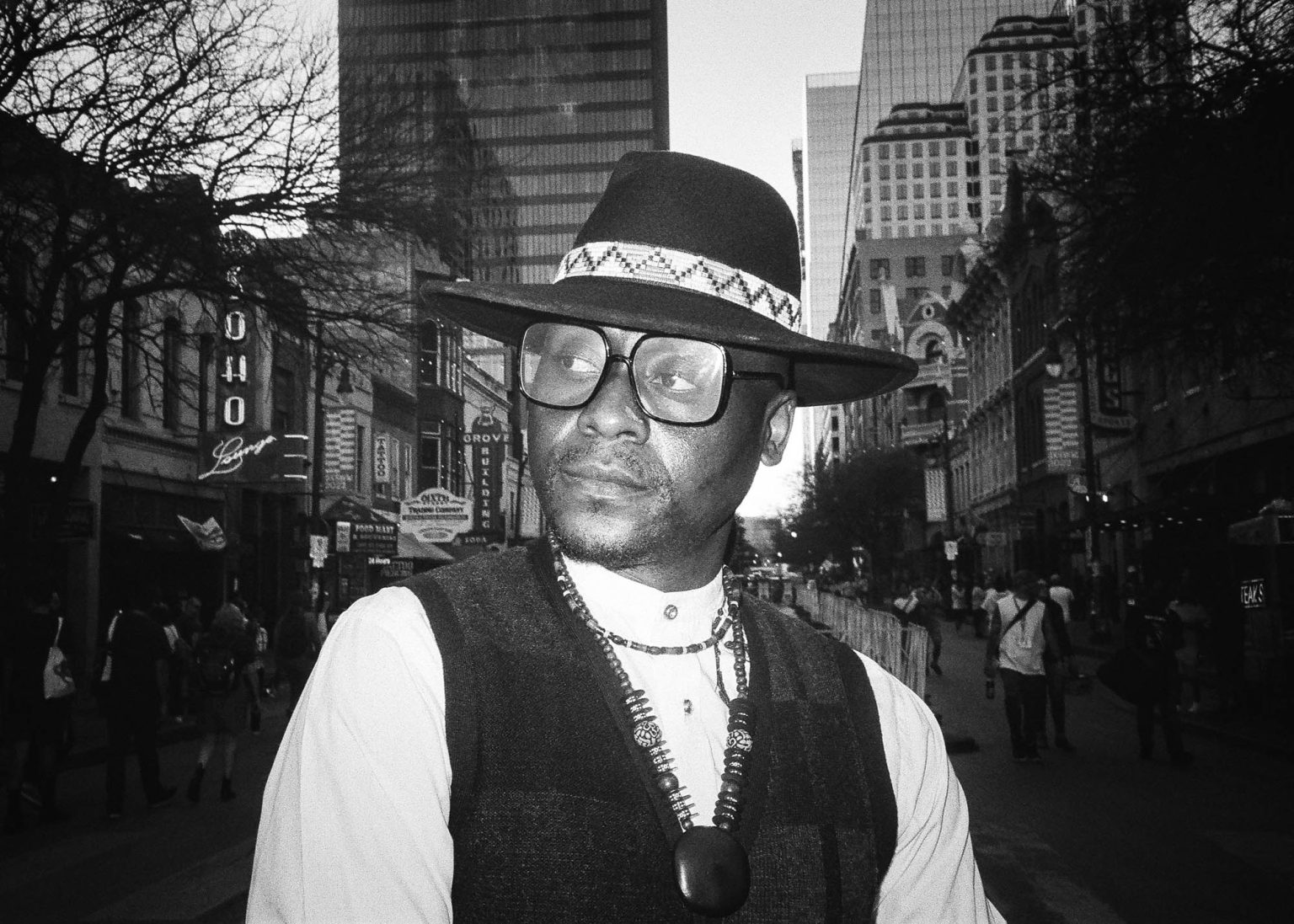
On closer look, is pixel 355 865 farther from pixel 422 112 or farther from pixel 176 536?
pixel 176 536

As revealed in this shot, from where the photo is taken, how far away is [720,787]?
1.82 m

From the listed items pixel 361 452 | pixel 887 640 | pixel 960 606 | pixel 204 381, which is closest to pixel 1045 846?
pixel 887 640

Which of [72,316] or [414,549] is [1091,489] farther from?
[72,316]

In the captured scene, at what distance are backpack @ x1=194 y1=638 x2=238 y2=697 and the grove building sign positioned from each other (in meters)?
16.8

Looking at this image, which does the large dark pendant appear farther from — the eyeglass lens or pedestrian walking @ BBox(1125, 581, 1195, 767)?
pedestrian walking @ BBox(1125, 581, 1195, 767)

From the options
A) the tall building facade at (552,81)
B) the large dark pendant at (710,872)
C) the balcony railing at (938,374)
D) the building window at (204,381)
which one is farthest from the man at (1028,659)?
the tall building facade at (552,81)

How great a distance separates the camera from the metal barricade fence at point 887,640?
40.3 ft

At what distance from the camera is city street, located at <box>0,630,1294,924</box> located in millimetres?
6445

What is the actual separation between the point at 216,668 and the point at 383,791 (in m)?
9.68

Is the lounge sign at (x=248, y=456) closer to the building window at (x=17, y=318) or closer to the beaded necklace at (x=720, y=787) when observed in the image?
the building window at (x=17, y=318)

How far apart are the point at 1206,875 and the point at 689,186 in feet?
21.8

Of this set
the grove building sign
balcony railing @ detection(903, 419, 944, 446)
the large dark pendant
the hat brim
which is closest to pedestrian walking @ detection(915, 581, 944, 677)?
the grove building sign

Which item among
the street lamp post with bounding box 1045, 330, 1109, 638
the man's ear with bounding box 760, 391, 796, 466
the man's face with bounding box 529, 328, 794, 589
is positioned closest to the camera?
the man's face with bounding box 529, 328, 794, 589

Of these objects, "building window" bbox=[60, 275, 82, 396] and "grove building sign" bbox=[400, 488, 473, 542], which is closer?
"building window" bbox=[60, 275, 82, 396]
